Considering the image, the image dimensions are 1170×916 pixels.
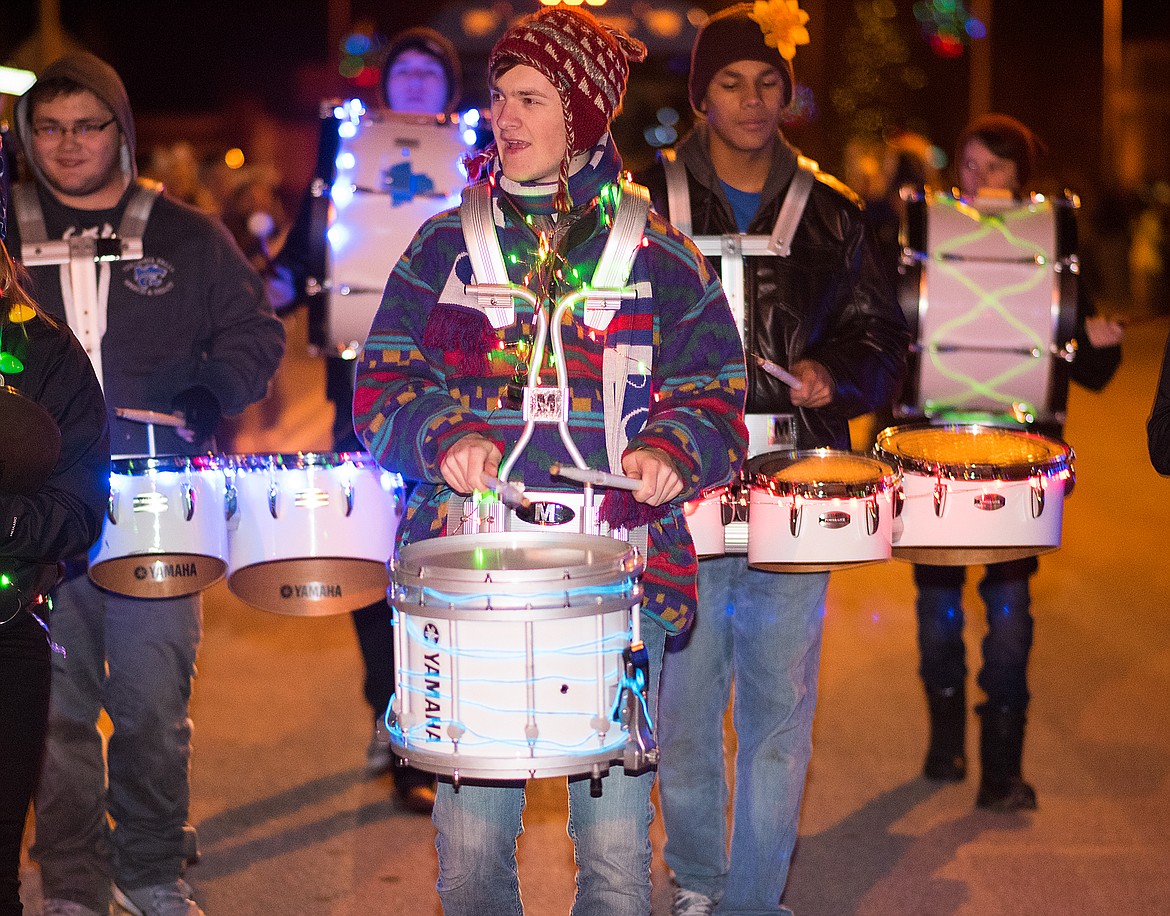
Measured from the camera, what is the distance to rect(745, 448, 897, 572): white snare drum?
13.6 ft

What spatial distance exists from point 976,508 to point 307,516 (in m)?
1.85

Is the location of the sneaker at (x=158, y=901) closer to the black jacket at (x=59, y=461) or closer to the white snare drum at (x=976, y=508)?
the black jacket at (x=59, y=461)

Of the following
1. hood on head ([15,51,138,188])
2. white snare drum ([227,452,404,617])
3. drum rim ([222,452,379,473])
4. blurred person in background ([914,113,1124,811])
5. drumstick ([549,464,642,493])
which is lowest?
blurred person in background ([914,113,1124,811])

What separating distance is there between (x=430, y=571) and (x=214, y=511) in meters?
1.62

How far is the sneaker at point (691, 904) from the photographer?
4586mm

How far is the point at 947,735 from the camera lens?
6.02 metres

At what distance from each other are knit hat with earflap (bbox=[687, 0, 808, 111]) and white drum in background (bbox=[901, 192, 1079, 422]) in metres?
1.10

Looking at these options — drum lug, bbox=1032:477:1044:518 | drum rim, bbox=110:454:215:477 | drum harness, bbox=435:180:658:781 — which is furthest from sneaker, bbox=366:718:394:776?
drum harness, bbox=435:180:658:781

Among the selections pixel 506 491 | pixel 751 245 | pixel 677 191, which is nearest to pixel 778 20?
pixel 677 191

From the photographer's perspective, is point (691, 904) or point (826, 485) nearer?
point (826, 485)

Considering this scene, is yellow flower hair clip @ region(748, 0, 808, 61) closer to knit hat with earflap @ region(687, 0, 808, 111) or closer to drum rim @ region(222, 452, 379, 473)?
knit hat with earflap @ region(687, 0, 808, 111)

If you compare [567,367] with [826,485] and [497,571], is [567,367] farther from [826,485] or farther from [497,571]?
[826,485]

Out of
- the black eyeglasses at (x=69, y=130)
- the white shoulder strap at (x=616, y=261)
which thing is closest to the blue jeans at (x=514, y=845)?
the white shoulder strap at (x=616, y=261)

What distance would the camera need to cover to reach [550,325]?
327 centimetres
